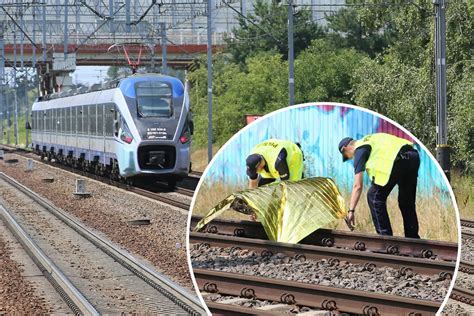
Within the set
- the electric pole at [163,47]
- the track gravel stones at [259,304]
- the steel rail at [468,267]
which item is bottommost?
the steel rail at [468,267]

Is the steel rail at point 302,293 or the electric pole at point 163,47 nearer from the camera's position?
the steel rail at point 302,293

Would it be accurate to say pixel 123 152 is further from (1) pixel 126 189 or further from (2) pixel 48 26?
(2) pixel 48 26

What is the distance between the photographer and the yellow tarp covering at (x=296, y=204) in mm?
3645

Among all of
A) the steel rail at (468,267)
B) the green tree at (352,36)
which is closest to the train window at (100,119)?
the steel rail at (468,267)

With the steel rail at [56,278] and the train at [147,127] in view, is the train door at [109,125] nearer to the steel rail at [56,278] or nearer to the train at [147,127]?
the train at [147,127]

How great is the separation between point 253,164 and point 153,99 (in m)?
25.2

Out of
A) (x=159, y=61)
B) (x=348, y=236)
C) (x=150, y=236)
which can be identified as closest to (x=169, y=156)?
(x=150, y=236)

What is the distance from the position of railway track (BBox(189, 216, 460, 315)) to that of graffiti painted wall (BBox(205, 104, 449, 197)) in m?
0.22

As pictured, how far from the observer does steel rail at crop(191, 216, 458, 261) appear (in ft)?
12.4

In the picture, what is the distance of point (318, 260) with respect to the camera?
Result: 4656 millimetres

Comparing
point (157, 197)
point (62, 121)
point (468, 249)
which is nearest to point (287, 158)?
point (468, 249)

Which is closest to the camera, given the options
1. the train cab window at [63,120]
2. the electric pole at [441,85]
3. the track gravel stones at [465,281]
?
the track gravel stones at [465,281]

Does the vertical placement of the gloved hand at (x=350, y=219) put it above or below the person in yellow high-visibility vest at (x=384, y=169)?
below

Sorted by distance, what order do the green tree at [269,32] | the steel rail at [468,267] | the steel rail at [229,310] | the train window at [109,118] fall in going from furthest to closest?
the green tree at [269,32], the train window at [109,118], the steel rail at [468,267], the steel rail at [229,310]
